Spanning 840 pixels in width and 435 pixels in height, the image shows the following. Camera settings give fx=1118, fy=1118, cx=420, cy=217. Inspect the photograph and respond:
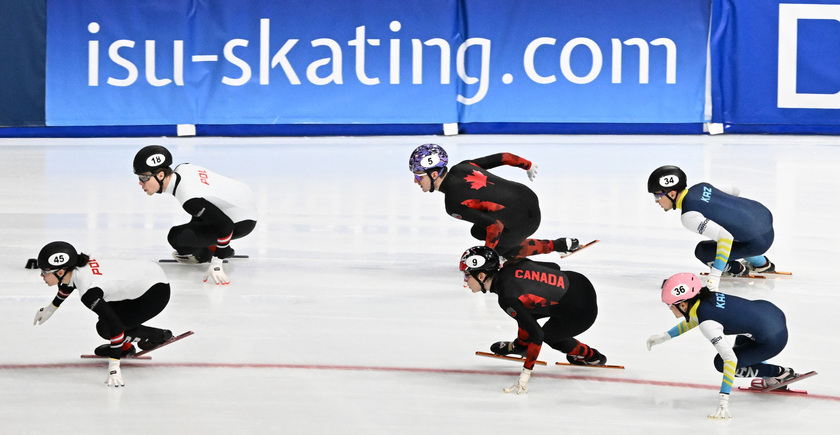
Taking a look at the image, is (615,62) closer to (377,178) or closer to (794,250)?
(377,178)

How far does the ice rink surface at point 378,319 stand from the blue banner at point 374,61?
3.54 m

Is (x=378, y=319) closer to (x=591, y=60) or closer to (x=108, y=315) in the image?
(x=108, y=315)

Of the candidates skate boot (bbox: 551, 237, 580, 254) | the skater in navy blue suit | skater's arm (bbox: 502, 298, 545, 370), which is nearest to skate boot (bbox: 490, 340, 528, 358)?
skater's arm (bbox: 502, 298, 545, 370)

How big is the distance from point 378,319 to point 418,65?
9613 millimetres

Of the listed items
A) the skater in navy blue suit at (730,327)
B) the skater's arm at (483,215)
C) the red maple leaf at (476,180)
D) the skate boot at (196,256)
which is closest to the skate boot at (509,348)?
the skater in navy blue suit at (730,327)

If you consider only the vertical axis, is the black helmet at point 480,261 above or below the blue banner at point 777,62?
below

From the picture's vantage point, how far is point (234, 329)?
5.95 meters

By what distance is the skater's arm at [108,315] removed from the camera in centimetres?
491

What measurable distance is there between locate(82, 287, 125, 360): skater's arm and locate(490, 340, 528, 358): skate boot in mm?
1760

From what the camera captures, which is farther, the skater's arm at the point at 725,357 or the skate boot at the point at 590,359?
the skate boot at the point at 590,359

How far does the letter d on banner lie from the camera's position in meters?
15.2

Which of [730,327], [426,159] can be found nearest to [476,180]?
[426,159]

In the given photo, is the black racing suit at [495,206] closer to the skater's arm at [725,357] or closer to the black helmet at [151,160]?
the black helmet at [151,160]

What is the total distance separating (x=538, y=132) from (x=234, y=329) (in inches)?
405
